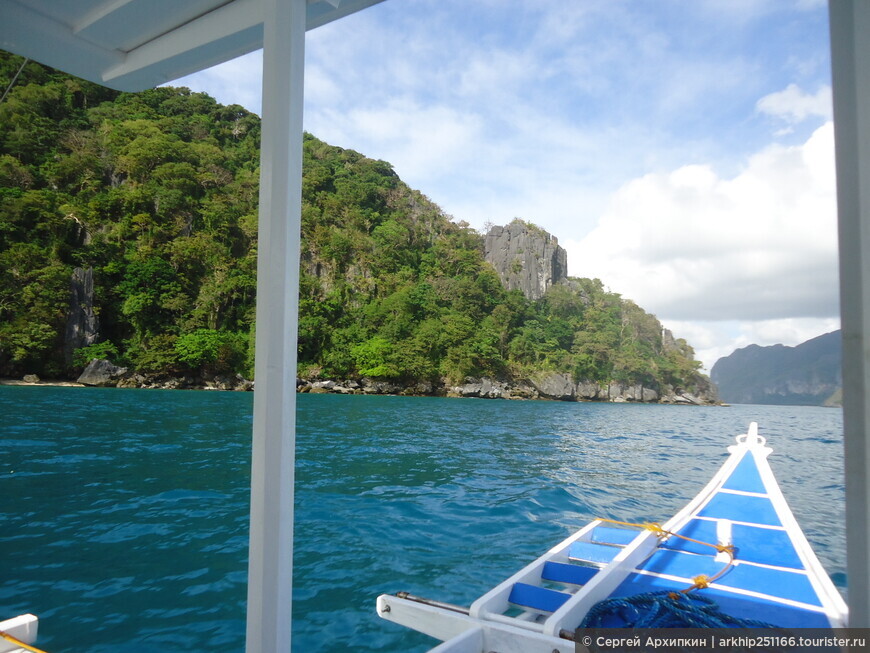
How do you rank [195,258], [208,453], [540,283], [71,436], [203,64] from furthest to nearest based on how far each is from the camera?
[540,283]
[195,258]
[71,436]
[208,453]
[203,64]

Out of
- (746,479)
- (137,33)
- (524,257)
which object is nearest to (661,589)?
(746,479)

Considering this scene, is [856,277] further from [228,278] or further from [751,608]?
[228,278]

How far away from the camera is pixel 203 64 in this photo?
122 centimetres

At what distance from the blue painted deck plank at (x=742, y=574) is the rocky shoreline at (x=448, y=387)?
18.1 metres

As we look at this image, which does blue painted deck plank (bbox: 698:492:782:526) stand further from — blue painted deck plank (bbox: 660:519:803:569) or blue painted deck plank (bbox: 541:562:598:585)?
blue painted deck plank (bbox: 541:562:598:585)

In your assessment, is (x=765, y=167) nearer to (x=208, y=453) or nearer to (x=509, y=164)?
(x=509, y=164)

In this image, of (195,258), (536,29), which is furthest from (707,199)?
(195,258)

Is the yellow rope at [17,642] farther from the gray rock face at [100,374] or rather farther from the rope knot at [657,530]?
the gray rock face at [100,374]

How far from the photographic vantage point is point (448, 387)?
27016 mm

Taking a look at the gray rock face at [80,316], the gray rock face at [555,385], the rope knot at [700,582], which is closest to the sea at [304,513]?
the rope knot at [700,582]

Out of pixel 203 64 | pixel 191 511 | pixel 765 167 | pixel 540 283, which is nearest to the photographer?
pixel 203 64

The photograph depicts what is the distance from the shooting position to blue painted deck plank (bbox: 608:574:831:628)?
161cm

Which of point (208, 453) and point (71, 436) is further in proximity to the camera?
point (71, 436)

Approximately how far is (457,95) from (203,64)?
42.7m
